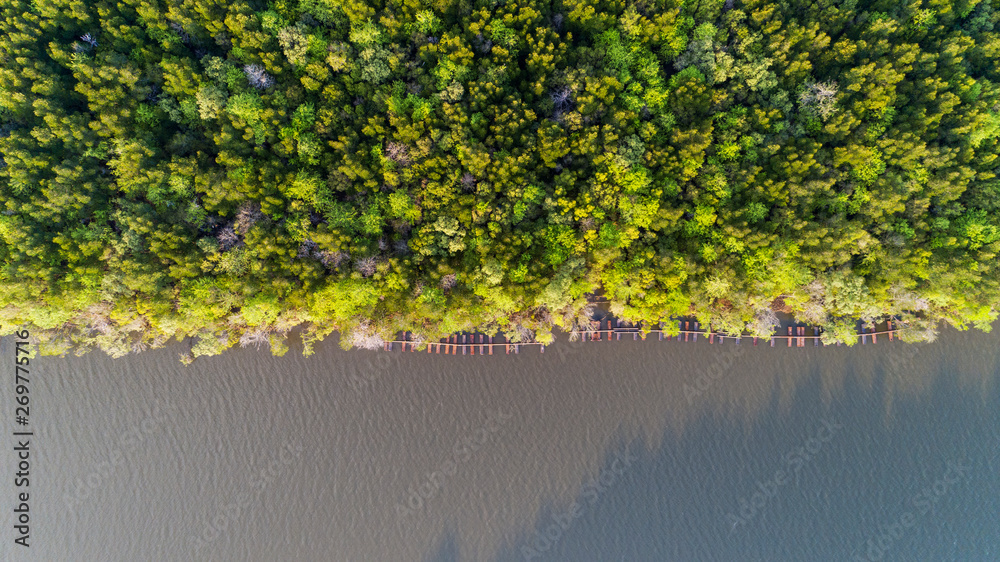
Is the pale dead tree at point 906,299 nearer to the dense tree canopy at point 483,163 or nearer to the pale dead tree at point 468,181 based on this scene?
the dense tree canopy at point 483,163

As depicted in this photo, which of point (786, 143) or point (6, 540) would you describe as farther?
point (6, 540)

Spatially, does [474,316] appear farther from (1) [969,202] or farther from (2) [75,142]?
(1) [969,202]

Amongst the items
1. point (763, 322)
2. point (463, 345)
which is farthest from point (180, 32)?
point (763, 322)

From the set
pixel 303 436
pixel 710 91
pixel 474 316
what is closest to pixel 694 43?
pixel 710 91

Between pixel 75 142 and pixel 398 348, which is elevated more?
pixel 75 142

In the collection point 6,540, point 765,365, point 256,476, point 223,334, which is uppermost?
point 223,334

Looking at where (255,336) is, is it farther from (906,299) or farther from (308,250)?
(906,299)
